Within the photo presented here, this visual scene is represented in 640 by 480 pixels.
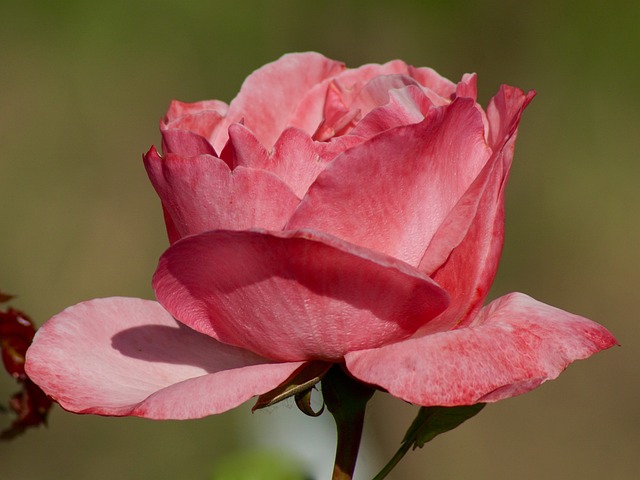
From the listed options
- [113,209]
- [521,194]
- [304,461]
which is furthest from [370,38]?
[304,461]

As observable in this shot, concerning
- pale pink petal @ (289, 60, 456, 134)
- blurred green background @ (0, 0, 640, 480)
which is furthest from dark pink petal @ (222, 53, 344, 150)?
blurred green background @ (0, 0, 640, 480)

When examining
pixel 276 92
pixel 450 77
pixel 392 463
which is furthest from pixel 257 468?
pixel 450 77

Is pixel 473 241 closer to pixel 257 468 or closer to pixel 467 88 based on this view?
pixel 467 88

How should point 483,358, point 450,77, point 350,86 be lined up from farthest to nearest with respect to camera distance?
point 450,77 → point 350,86 → point 483,358

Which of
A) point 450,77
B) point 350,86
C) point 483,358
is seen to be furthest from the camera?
point 450,77

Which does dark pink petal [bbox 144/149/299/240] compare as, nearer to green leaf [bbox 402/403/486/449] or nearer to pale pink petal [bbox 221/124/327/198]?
Answer: pale pink petal [bbox 221/124/327/198]

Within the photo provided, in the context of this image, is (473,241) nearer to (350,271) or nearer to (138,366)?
(350,271)

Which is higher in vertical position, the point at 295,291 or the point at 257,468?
the point at 295,291

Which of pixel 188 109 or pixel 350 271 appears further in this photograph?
pixel 188 109
